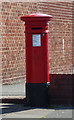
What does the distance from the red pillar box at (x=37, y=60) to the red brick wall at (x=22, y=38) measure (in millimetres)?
4100

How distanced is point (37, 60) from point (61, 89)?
2.76 feet

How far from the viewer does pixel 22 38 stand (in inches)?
656

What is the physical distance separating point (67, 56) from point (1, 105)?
30.1 ft

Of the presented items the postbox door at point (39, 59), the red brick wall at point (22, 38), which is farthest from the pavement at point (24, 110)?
the red brick wall at point (22, 38)

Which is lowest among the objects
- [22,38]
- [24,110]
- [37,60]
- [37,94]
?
[24,110]

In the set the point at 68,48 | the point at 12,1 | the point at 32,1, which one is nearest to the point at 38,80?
the point at 12,1

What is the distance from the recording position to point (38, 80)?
11.2 metres

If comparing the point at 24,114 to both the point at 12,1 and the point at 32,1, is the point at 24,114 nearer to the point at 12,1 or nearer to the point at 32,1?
the point at 12,1

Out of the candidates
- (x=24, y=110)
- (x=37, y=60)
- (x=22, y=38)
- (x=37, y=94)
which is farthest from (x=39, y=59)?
(x=22, y=38)

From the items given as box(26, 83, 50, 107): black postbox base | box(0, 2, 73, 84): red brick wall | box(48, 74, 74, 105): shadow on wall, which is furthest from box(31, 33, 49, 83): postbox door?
box(0, 2, 73, 84): red brick wall

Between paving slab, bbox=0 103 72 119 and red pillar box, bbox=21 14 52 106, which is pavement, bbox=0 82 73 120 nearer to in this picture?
paving slab, bbox=0 103 72 119

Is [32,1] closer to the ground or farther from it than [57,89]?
farther from it

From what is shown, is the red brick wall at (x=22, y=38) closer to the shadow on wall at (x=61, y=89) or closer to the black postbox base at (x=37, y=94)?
the shadow on wall at (x=61, y=89)

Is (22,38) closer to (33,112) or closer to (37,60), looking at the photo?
(37,60)
